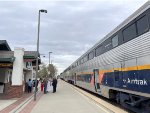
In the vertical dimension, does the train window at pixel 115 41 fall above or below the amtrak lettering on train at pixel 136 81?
above

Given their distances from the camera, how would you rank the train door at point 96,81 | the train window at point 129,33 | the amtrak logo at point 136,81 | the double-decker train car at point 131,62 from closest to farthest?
1. the amtrak logo at point 136,81
2. the double-decker train car at point 131,62
3. the train window at point 129,33
4. the train door at point 96,81

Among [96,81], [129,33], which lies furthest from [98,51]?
[129,33]

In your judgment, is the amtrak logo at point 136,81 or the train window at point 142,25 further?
the train window at point 142,25

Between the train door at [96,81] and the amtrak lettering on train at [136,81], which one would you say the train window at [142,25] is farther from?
the train door at [96,81]

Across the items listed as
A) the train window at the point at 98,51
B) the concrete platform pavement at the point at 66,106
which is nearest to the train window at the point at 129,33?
the concrete platform pavement at the point at 66,106

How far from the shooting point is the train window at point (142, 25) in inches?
408

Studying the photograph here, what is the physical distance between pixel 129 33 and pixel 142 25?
1.57 meters

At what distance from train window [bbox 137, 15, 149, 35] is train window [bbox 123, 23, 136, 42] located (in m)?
0.56

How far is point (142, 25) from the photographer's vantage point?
35.2 feet

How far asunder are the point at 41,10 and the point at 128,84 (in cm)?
1259

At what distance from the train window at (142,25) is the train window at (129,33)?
56cm

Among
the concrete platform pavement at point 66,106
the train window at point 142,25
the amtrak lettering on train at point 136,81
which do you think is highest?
the train window at point 142,25

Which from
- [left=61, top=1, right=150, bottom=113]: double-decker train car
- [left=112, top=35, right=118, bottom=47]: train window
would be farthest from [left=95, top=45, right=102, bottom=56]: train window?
[left=112, top=35, right=118, bottom=47]: train window

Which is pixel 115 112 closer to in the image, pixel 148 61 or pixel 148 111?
pixel 148 111
